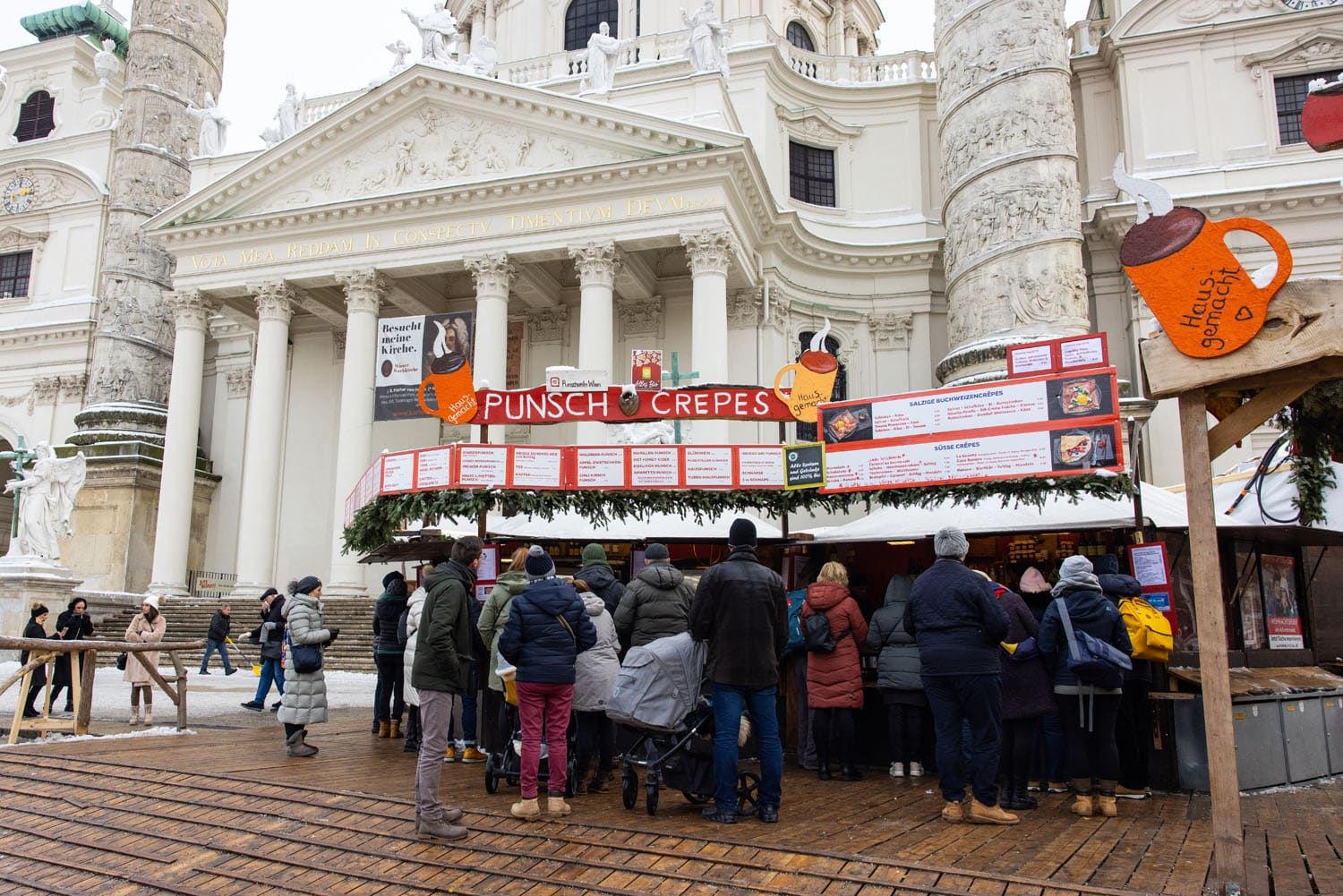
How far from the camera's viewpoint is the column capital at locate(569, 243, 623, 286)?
2306 centimetres

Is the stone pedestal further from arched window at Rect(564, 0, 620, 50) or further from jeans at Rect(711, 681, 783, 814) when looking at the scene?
arched window at Rect(564, 0, 620, 50)

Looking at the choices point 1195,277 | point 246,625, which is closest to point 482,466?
point 1195,277

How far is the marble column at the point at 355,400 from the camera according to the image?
77.4 ft

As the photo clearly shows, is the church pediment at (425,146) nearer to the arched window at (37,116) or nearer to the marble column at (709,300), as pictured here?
the marble column at (709,300)

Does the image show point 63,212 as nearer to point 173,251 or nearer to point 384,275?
point 173,251

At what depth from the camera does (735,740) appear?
6.22 m

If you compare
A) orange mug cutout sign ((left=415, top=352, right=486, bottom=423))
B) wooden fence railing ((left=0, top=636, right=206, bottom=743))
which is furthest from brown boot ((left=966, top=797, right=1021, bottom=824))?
wooden fence railing ((left=0, top=636, right=206, bottom=743))

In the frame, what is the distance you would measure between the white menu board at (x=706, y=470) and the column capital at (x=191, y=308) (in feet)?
69.1

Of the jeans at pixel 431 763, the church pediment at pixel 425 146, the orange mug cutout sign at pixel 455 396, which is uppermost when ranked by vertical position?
the church pediment at pixel 425 146

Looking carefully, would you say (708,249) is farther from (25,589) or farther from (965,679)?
(965,679)

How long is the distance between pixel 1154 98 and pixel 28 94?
38.1 meters

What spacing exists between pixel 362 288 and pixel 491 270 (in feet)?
11.9

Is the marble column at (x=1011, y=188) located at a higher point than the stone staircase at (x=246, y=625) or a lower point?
higher

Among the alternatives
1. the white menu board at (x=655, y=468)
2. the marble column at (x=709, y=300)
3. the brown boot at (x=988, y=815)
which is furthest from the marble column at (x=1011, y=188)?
the brown boot at (x=988, y=815)
